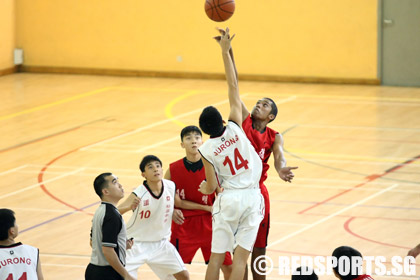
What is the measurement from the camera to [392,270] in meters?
10.1

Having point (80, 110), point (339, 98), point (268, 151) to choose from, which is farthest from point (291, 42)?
point (268, 151)

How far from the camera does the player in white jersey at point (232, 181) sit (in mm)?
7711

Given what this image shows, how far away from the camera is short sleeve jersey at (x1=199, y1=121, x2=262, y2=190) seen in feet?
25.3

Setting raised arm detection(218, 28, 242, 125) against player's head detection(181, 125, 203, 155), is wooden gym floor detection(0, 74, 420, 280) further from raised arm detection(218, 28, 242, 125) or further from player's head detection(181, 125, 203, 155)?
raised arm detection(218, 28, 242, 125)

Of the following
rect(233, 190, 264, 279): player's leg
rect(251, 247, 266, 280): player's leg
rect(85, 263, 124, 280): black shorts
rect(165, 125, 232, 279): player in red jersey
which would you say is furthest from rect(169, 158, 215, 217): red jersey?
rect(85, 263, 124, 280): black shorts

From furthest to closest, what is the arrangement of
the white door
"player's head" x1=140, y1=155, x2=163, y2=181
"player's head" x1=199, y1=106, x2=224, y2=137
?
the white door < "player's head" x1=140, y1=155, x2=163, y2=181 < "player's head" x1=199, y1=106, x2=224, y2=137

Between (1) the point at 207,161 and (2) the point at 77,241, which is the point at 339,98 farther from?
(1) the point at 207,161

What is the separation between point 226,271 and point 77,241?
3.27 m

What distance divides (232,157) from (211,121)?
38cm

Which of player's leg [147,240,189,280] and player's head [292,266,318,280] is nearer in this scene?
player's head [292,266,318,280]

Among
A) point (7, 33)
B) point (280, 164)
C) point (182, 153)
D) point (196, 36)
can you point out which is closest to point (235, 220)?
point (280, 164)

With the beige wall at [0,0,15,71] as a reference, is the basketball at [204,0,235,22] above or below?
above

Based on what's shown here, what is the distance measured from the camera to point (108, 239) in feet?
22.6
